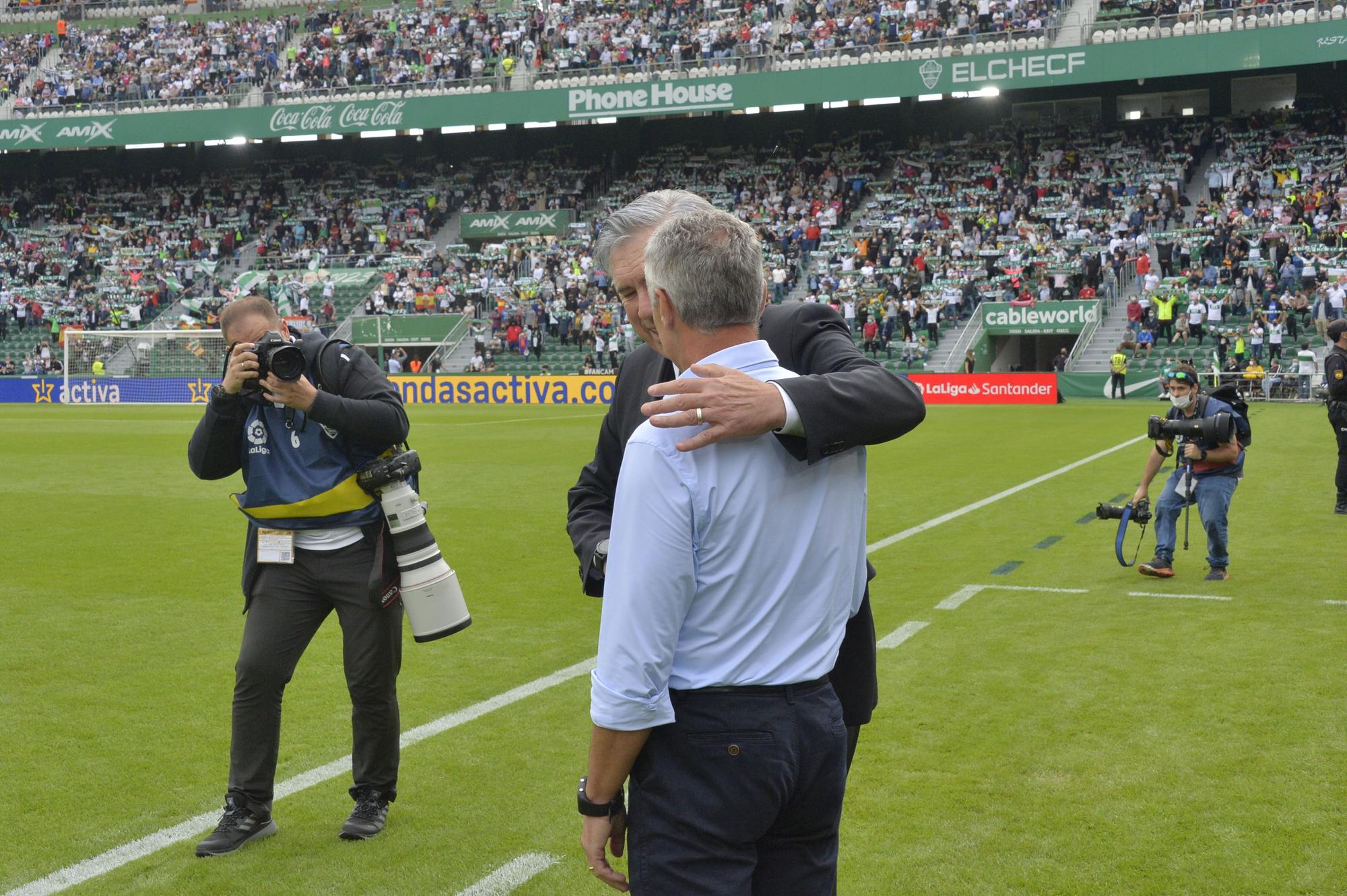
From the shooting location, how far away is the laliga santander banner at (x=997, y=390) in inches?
1320

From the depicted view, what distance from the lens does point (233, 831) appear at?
180 inches

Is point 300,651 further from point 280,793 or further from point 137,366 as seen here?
point 137,366

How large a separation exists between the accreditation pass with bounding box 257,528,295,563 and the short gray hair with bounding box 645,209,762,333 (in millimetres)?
2673

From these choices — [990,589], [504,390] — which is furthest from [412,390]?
[990,589]

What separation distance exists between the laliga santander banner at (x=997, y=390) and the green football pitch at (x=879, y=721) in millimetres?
21196

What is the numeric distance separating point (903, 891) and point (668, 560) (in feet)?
7.94

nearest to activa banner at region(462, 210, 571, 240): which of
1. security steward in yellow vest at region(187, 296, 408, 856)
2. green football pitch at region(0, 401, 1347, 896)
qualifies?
green football pitch at region(0, 401, 1347, 896)

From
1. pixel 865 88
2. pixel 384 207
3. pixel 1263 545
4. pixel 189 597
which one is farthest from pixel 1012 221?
pixel 189 597

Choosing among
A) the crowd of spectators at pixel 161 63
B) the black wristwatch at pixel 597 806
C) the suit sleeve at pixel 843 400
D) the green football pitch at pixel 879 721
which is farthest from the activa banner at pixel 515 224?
the black wristwatch at pixel 597 806

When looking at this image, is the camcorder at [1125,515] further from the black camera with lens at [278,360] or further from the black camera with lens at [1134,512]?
the black camera with lens at [278,360]

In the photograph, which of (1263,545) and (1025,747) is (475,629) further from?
(1263,545)

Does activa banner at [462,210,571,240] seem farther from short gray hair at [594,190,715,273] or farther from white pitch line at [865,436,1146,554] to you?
short gray hair at [594,190,715,273]

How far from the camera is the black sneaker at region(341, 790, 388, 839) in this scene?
4.67 m

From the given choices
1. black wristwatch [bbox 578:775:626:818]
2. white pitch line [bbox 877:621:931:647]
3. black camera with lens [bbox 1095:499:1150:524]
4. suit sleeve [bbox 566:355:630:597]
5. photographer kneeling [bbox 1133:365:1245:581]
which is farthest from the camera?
black camera with lens [bbox 1095:499:1150:524]
